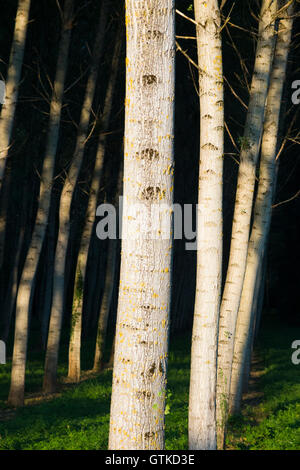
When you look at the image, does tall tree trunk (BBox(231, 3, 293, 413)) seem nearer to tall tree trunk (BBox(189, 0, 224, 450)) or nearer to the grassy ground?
the grassy ground

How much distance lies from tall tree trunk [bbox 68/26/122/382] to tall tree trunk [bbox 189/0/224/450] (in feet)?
30.7

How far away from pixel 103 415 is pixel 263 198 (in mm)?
5206

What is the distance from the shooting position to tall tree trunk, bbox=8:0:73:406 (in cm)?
1268

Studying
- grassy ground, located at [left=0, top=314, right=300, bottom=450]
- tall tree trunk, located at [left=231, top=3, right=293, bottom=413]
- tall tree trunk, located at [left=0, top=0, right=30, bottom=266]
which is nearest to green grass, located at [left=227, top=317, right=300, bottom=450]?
grassy ground, located at [left=0, top=314, right=300, bottom=450]

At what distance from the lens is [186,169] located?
102 ft

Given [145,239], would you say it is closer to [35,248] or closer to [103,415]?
[103,415]

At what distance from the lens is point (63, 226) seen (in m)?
15.2

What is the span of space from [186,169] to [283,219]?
16.6 m

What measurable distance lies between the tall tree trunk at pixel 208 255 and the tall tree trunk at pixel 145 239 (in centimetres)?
265

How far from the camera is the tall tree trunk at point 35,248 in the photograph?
12.7 meters
